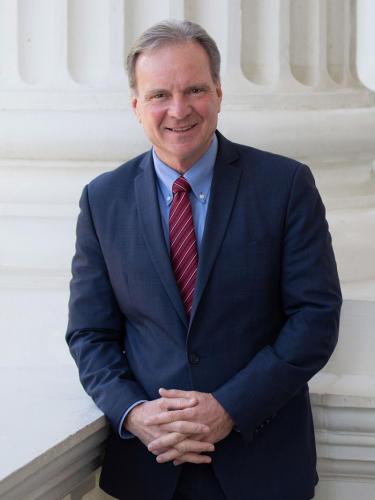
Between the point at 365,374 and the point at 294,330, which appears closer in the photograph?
the point at 294,330

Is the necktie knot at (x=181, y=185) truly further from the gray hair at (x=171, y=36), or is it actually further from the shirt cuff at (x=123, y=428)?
the shirt cuff at (x=123, y=428)

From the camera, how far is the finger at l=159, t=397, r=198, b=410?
9.75 ft

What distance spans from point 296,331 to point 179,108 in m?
0.63

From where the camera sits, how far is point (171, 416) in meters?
2.96

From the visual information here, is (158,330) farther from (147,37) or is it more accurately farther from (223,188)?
(147,37)

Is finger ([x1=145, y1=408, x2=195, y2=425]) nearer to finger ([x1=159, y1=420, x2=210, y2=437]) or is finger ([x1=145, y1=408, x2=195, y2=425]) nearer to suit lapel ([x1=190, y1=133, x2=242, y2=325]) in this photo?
finger ([x1=159, y1=420, x2=210, y2=437])

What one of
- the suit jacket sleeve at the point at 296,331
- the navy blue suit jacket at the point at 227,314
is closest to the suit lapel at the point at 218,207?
the navy blue suit jacket at the point at 227,314

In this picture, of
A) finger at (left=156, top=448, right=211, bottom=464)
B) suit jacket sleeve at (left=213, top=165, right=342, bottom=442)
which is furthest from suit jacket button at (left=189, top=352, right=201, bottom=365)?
finger at (left=156, top=448, right=211, bottom=464)

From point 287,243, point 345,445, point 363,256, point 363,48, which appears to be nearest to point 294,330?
point 287,243

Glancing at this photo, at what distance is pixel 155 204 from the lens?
10.2 feet

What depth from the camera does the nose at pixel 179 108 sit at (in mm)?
2971

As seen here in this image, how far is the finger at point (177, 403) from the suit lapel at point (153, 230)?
20 centimetres

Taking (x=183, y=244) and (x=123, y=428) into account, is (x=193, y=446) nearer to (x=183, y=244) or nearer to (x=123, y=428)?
(x=123, y=428)

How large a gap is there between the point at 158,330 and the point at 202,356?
0.14m
